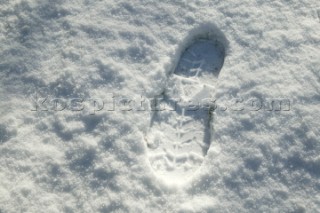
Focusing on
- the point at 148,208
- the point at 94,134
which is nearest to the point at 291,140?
the point at 148,208

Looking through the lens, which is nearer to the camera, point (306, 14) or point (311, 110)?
point (311, 110)

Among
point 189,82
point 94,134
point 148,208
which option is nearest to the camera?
point 148,208

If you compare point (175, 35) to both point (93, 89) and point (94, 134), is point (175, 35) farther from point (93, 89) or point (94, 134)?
point (94, 134)

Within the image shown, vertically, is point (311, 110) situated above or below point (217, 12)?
below

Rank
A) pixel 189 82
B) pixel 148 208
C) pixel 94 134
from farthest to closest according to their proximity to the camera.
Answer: pixel 189 82 < pixel 94 134 < pixel 148 208

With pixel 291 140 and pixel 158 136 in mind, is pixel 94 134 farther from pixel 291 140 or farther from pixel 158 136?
pixel 291 140

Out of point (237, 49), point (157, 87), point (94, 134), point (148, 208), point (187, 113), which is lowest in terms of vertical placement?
point (148, 208)
